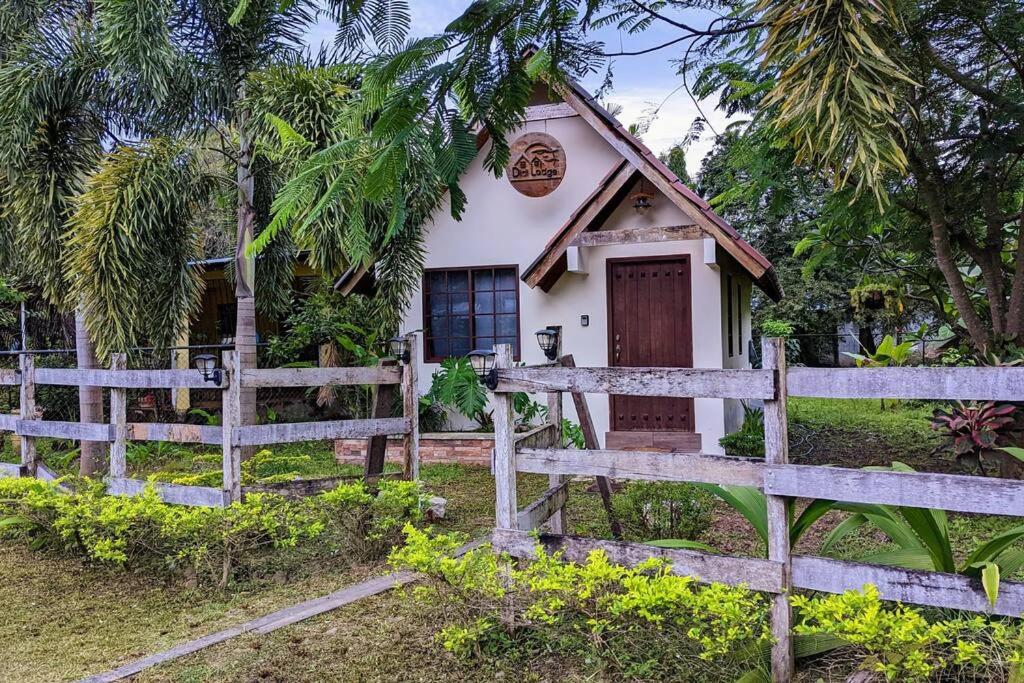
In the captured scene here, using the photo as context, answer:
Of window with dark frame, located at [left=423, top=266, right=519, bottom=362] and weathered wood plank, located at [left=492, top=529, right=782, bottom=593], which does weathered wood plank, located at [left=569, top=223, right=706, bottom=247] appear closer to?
window with dark frame, located at [left=423, top=266, right=519, bottom=362]

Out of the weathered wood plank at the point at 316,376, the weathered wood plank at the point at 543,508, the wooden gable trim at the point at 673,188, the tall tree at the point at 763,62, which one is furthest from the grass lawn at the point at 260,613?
the wooden gable trim at the point at 673,188

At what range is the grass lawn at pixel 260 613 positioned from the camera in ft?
11.9

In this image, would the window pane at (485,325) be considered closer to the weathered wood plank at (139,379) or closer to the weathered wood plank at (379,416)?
the weathered wood plank at (379,416)

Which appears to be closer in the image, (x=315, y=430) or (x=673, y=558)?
(x=673, y=558)

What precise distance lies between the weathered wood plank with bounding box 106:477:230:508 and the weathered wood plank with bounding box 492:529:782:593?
2.63m

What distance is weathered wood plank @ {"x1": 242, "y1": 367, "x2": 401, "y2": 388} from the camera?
17.9ft

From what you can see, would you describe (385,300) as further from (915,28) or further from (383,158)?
(383,158)

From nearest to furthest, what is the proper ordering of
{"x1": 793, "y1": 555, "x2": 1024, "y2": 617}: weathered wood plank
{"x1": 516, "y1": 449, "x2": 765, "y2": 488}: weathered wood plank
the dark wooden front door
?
{"x1": 793, "y1": 555, "x2": 1024, "y2": 617}: weathered wood plank, {"x1": 516, "y1": 449, "x2": 765, "y2": 488}: weathered wood plank, the dark wooden front door

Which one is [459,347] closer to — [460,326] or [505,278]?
[460,326]

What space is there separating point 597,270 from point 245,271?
4.52 metres

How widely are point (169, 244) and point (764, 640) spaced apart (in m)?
7.20

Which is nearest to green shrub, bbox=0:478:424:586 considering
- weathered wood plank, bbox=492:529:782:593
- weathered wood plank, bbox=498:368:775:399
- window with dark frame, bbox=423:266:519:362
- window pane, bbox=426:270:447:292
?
weathered wood plank, bbox=492:529:782:593

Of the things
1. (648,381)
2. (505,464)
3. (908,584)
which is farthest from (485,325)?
(908,584)

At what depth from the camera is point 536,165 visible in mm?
10570
